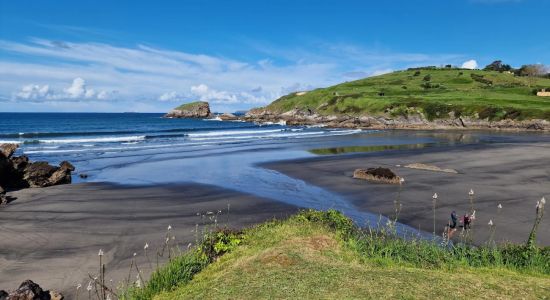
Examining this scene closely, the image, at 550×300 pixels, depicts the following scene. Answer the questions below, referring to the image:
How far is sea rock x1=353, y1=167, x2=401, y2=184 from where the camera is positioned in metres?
29.8

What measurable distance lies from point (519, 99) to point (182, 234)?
11716 cm

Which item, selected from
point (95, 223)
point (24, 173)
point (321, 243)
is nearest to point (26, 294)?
point (321, 243)

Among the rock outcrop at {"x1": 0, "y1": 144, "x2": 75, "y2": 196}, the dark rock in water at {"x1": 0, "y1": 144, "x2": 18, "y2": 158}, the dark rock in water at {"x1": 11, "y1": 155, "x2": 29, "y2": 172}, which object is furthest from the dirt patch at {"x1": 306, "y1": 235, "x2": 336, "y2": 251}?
the dark rock in water at {"x1": 0, "y1": 144, "x2": 18, "y2": 158}

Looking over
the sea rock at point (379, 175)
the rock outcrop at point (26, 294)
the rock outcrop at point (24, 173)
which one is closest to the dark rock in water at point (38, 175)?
the rock outcrop at point (24, 173)

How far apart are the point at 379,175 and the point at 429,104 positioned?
88.7 m

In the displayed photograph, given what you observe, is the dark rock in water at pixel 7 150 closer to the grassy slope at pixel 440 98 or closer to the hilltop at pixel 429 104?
the hilltop at pixel 429 104

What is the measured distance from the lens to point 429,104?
112 metres

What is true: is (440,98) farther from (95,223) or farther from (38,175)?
(95,223)

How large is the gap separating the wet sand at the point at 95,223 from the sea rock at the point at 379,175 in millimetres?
9292

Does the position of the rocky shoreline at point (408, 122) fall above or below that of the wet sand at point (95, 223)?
above

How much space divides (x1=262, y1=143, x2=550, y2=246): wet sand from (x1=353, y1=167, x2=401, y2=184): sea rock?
0.85 m

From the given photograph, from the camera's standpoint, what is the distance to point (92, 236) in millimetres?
18172

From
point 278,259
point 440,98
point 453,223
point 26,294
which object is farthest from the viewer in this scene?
point 440,98

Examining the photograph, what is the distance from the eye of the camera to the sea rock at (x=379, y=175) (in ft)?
97.7
